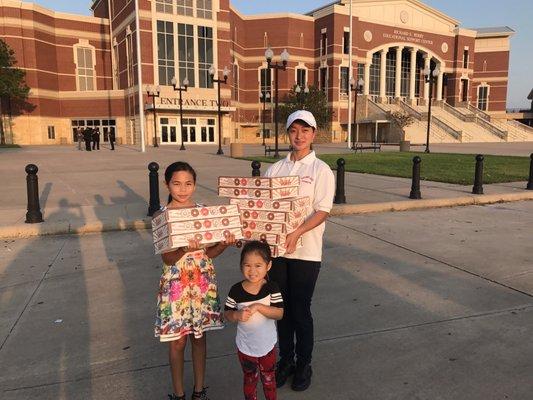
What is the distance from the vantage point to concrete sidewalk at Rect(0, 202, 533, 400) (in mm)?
3125

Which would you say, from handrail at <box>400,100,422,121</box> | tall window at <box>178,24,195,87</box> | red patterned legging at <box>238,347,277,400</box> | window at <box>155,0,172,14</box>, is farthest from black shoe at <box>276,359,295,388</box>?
handrail at <box>400,100,422,121</box>

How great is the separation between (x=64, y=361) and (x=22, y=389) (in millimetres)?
402

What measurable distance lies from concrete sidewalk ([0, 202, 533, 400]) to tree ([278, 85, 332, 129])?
50432mm

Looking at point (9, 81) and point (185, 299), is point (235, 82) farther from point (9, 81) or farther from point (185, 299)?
point (185, 299)

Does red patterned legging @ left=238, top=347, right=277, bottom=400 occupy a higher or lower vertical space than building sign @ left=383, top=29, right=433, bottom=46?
lower

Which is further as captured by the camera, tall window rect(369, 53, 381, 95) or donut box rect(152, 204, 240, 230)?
tall window rect(369, 53, 381, 95)

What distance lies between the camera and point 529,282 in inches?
200

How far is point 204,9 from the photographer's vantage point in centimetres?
5059

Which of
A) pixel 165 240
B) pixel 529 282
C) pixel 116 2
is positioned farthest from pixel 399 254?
pixel 116 2

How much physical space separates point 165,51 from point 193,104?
21.4 ft

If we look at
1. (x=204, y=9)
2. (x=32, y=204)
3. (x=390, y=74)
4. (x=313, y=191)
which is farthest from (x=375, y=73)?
(x=313, y=191)

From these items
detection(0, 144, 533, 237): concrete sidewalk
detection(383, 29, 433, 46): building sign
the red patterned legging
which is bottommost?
detection(0, 144, 533, 237): concrete sidewalk

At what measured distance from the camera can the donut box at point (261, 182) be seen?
2.94 meters

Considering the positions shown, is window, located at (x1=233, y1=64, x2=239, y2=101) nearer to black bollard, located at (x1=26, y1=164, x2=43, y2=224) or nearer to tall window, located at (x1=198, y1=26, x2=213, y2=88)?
tall window, located at (x1=198, y1=26, x2=213, y2=88)
